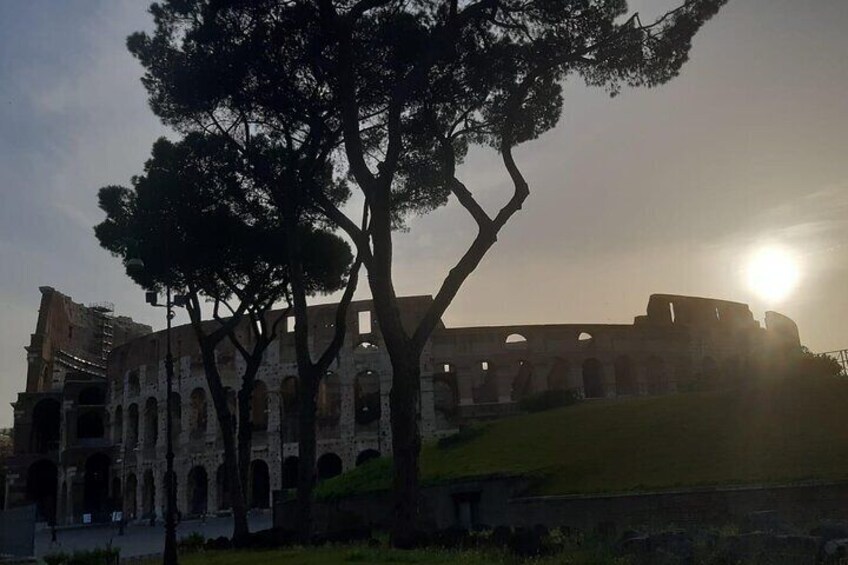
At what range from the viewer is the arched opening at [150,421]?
4106 centimetres

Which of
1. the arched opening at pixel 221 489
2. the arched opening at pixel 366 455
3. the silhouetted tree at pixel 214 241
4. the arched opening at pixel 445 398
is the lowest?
the arched opening at pixel 221 489

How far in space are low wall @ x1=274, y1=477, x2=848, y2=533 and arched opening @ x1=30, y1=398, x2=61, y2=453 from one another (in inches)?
1326

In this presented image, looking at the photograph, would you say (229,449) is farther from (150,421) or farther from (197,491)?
(150,421)

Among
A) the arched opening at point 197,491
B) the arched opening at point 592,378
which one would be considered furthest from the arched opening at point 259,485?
the arched opening at point 592,378

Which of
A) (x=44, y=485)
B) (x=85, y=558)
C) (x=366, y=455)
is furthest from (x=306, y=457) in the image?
(x=44, y=485)

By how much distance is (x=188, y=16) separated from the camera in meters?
15.9

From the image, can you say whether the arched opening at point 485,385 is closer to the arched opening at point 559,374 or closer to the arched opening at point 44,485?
the arched opening at point 559,374

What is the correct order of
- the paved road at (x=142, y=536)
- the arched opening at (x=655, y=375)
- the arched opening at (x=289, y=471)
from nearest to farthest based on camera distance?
the paved road at (x=142, y=536), the arched opening at (x=655, y=375), the arched opening at (x=289, y=471)

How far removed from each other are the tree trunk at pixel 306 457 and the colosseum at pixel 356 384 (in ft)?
60.6

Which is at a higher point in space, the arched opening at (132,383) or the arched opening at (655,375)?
the arched opening at (132,383)

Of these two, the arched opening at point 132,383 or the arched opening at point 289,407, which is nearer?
the arched opening at point 289,407

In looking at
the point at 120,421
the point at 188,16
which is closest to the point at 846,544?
the point at 188,16

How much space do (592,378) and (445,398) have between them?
21.2 feet

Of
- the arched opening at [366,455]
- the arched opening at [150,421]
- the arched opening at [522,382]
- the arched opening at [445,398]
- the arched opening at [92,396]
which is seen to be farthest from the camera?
the arched opening at [92,396]
